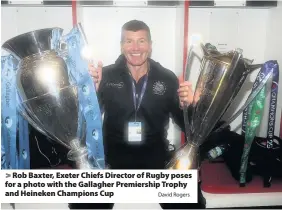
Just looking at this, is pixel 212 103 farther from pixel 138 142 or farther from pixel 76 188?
pixel 76 188

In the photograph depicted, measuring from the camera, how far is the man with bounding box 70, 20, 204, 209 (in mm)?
1540

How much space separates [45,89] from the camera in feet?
4.51

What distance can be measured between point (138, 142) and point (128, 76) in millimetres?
356

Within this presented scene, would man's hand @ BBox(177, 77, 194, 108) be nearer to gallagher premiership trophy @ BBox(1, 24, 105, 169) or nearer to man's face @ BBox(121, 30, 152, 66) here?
man's face @ BBox(121, 30, 152, 66)

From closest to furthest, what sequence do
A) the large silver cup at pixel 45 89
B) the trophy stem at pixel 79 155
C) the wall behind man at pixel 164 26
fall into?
the large silver cup at pixel 45 89, the trophy stem at pixel 79 155, the wall behind man at pixel 164 26

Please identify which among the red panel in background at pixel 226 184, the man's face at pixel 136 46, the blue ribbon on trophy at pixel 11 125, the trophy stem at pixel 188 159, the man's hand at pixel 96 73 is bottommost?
the red panel in background at pixel 226 184

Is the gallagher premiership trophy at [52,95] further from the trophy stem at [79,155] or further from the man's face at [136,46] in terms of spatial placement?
the man's face at [136,46]

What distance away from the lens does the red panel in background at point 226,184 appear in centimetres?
153

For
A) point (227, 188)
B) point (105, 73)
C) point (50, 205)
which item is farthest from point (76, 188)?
point (227, 188)

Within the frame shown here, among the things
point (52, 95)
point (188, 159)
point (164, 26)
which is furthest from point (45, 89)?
point (164, 26)

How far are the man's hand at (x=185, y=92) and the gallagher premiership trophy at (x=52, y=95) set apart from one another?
0.42 metres

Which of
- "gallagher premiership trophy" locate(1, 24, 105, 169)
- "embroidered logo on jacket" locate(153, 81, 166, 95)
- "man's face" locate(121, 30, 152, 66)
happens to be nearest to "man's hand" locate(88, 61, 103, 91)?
"gallagher premiership trophy" locate(1, 24, 105, 169)

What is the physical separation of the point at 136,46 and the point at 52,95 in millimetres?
486

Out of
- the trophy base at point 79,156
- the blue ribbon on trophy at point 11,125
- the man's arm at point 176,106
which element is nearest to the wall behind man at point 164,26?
the man's arm at point 176,106
